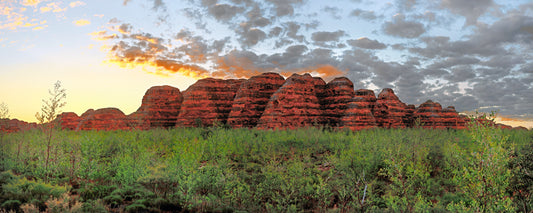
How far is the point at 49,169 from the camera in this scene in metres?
10.6

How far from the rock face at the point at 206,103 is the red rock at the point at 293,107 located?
11.7 m

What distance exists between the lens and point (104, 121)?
5519cm

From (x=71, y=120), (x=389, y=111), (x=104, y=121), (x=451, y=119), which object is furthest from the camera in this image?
(x=71, y=120)

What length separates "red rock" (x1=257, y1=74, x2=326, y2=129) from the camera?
4188 cm

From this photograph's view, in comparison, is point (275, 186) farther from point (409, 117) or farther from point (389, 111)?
point (409, 117)

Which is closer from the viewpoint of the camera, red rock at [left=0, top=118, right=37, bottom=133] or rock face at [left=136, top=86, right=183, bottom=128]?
red rock at [left=0, top=118, right=37, bottom=133]

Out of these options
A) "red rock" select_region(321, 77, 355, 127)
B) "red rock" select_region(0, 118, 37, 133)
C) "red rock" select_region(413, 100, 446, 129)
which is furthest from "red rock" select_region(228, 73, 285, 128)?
"red rock" select_region(413, 100, 446, 129)

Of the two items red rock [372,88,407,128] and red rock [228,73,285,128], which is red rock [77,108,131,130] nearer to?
red rock [228,73,285,128]

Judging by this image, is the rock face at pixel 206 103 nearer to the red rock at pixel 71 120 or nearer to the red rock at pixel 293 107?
the red rock at pixel 293 107

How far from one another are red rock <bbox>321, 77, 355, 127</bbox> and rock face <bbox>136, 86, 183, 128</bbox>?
92.2ft

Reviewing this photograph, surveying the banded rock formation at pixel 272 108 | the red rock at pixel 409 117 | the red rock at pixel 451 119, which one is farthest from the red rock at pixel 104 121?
the red rock at pixel 451 119

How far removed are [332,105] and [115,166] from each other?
4098cm

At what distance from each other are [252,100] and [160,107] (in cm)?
1924

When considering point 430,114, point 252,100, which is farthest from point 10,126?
point 430,114
